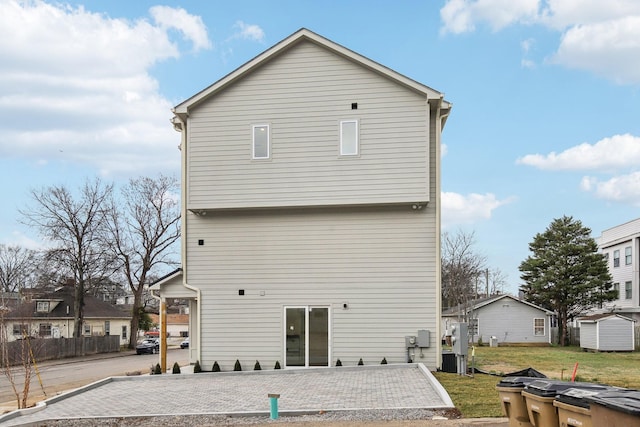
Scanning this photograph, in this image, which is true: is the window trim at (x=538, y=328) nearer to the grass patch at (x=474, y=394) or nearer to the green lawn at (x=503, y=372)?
the green lawn at (x=503, y=372)

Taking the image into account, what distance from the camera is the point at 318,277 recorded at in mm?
19000

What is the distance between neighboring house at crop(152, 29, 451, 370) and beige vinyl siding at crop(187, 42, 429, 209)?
33 millimetres

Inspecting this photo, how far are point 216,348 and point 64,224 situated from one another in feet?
104

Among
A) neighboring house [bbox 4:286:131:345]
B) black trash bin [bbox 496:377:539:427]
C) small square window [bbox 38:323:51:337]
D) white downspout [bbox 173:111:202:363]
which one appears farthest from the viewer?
neighboring house [bbox 4:286:131:345]

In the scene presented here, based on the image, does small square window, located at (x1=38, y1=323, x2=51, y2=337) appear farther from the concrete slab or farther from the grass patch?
the grass patch

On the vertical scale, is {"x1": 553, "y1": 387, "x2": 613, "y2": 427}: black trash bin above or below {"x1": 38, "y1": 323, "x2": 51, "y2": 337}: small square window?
above

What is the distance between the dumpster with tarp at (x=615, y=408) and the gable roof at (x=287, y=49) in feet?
40.6

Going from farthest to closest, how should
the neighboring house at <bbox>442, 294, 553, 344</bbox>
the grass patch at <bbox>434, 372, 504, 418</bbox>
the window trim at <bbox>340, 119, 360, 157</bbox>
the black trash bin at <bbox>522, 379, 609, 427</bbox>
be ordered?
the neighboring house at <bbox>442, 294, 553, 344</bbox> < the window trim at <bbox>340, 119, 360, 157</bbox> < the grass patch at <bbox>434, 372, 504, 418</bbox> < the black trash bin at <bbox>522, 379, 609, 427</bbox>

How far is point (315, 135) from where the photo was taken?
62.3 ft

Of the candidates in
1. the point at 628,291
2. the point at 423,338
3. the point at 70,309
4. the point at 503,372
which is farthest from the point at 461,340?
the point at 70,309

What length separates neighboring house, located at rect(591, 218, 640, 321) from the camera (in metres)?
45.5

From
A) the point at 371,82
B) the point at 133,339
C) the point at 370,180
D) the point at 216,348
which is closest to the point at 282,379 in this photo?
the point at 216,348

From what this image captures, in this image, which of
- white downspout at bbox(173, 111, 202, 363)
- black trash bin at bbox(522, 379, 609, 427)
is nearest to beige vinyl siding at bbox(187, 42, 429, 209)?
white downspout at bbox(173, 111, 202, 363)

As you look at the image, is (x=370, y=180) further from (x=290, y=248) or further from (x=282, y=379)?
(x=282, y=379)
